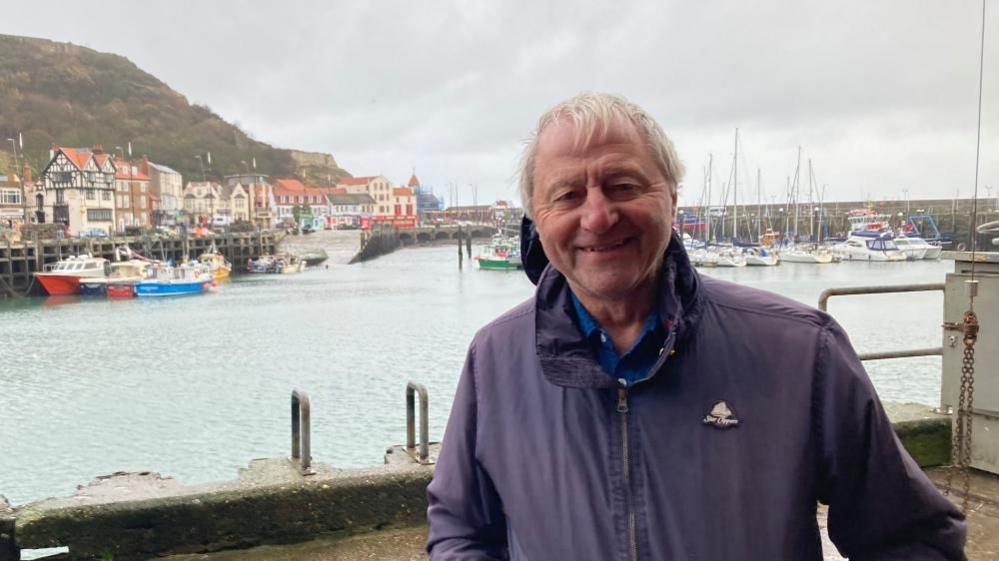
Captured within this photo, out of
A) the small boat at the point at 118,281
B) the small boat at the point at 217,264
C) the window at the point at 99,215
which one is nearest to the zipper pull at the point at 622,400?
the small boat at the point at 118,281

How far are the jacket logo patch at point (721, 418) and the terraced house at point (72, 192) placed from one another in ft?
248

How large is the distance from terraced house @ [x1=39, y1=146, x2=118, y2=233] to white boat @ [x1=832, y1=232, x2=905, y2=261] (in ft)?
196

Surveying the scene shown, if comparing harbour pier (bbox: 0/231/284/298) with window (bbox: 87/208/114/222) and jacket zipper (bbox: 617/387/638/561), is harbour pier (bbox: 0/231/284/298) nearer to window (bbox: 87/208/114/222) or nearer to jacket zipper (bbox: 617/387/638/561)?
window (bbox: 87/208/114/222)

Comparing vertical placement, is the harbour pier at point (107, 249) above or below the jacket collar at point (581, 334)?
below

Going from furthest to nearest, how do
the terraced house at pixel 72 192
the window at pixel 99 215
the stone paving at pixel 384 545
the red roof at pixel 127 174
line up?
the red roof at pixel 127 174 → the window at pixel 99 215 → the terraced house at pixel 72 192 → the stone paving at pixel 384 545

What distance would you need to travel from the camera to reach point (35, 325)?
31016 mm

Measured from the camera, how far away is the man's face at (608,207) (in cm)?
126

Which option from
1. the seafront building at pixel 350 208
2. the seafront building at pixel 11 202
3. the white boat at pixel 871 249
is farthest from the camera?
the seafront building at pixel 350 208

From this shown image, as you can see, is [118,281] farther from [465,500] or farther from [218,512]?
[465,500]

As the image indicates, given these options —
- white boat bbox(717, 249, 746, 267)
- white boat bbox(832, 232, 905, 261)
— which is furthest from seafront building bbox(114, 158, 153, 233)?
white boat bbox(832, 232, 905, 261)

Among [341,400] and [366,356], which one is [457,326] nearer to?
[366,356]

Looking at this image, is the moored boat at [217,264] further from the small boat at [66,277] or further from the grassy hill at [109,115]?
the grassy hill at [109,115]

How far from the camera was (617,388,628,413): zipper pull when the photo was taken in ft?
4.05

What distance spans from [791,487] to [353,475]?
252 centimetres
